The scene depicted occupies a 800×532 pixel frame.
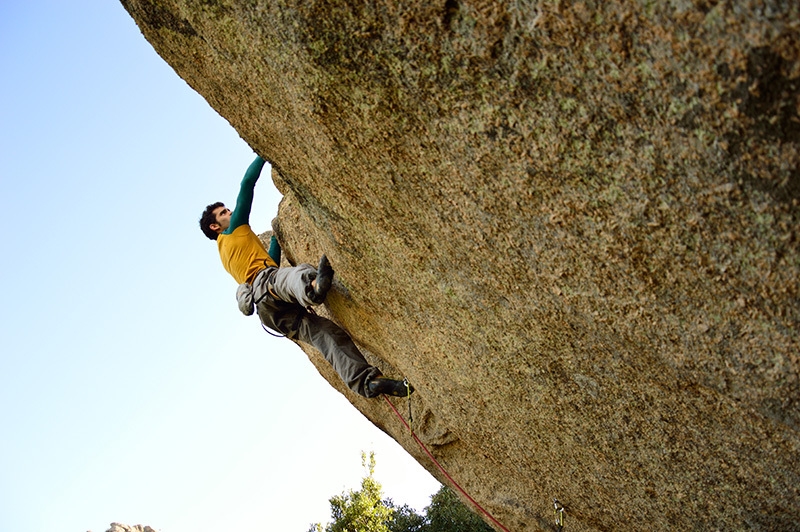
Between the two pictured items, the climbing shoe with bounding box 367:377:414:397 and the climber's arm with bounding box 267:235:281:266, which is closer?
the climbing shoe with bounding box 367:377:414:397

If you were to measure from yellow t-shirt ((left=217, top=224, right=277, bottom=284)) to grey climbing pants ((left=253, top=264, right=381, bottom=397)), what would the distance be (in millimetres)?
307

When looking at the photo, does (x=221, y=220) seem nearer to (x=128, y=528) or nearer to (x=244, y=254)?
(x=244, y=254)

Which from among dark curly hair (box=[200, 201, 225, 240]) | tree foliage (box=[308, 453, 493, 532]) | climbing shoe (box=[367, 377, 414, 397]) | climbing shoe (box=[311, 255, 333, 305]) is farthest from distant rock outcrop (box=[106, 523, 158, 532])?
climbing shoe (box=[311, 255, 333, 305])

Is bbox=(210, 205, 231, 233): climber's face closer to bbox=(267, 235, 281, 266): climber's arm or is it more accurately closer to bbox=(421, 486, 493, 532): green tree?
bbox=(267, 235, 281, 266): climber's arm

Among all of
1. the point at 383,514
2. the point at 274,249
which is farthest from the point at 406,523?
the point at 274,249

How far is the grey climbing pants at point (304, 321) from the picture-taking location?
5.99 m

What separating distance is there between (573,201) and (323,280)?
300 cm

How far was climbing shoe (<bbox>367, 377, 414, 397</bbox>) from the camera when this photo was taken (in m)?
6.12

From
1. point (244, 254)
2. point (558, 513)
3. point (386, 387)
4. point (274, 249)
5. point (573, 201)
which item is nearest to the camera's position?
point (573, 201)

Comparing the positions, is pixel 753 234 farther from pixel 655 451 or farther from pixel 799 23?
pixel 655 451

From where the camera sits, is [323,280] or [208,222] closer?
[323,280]

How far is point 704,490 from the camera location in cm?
457

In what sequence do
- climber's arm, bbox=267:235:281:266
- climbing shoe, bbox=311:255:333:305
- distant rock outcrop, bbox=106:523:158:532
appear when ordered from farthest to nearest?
1. distant rock outcrop, bbox=106:523:158:532
2. climber's arm, bbox=267:235:281:266
3. climbing shoe, bbox=311:255:333:305

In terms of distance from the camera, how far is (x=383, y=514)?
66.4ft
